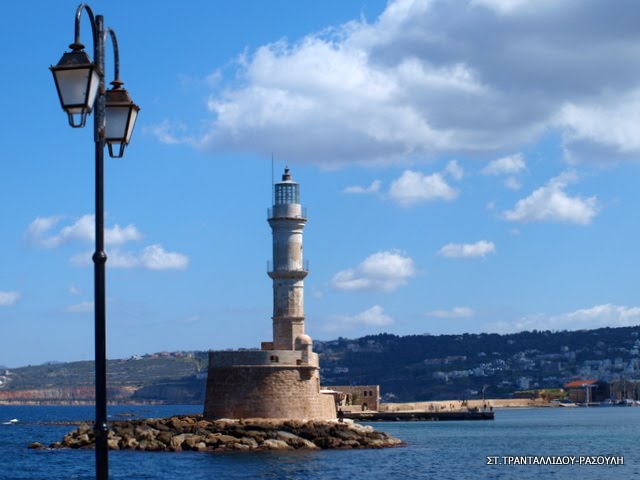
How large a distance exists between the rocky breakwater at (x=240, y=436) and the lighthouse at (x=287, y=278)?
3.18 meters

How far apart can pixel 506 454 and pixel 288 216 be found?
37.5 feet

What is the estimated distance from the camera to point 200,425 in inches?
1479

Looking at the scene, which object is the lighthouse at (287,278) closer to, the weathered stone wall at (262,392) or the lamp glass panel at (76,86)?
the weathered stone wall at (262,392)

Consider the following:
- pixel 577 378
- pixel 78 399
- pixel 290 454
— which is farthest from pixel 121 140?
pixel 78 399

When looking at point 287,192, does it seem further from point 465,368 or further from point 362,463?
point 465,368

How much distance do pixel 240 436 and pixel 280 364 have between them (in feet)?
9.08

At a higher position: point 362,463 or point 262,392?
point 262,392

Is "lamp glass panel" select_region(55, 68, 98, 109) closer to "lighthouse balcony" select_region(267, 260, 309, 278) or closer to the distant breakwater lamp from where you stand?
the distant breakwater lamp

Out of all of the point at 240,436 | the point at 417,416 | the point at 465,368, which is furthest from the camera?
the point at 465,368

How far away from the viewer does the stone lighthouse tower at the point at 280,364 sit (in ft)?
120

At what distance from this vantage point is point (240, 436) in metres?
35.5

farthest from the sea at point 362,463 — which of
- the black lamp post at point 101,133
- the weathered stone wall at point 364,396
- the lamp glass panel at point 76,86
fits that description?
the weathered stone wall at point 364,396

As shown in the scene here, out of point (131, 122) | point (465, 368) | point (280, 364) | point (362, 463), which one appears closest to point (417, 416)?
point (280, 364)

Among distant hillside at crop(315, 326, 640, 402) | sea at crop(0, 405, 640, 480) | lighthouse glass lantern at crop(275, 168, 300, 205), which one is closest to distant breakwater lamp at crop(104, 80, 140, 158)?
sea at crop(0, 405, 640, 480)
